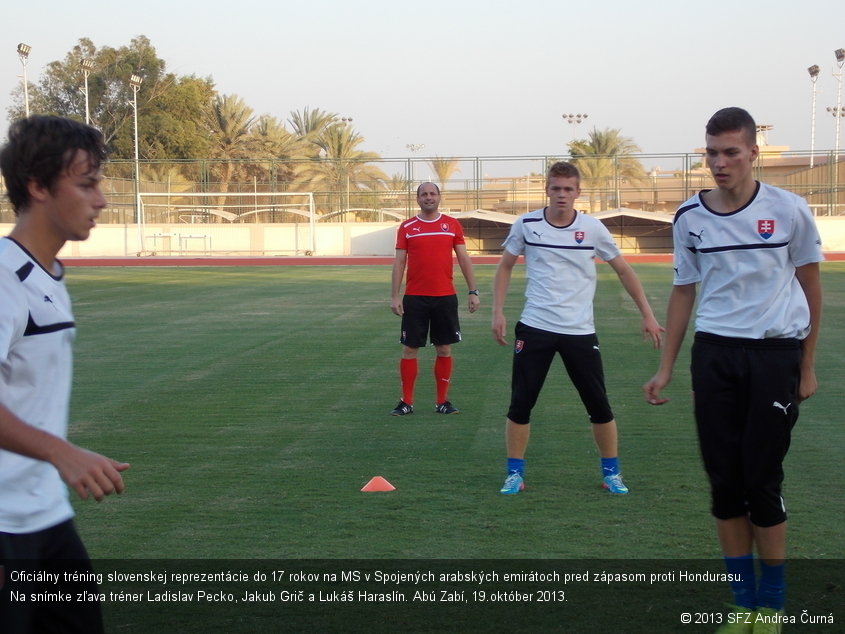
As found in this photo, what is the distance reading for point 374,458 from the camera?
7152mm

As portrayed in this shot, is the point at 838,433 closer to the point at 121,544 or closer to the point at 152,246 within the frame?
the point at 121,544

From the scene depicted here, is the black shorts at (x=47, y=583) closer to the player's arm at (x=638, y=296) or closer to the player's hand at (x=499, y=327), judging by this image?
the player's hand at (x=499, y=327)

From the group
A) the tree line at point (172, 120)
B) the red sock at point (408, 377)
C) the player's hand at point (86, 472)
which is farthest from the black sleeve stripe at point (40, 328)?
the tree line at point (172, 120)

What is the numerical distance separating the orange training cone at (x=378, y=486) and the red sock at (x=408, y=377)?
2742 millimetres

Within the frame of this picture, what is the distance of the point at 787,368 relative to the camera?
394 cm

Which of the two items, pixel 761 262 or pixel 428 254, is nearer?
pixel 761 262

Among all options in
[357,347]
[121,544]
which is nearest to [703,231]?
[121,544]

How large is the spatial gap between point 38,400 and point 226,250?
4786 cm

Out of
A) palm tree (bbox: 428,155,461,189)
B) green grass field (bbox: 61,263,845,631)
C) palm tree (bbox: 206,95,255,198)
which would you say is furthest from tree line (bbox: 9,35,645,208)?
green grass field (bbox: 61,263,845,631)

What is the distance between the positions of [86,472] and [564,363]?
413cm

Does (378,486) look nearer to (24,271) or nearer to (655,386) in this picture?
(655,386)

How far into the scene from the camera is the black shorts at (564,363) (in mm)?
6086

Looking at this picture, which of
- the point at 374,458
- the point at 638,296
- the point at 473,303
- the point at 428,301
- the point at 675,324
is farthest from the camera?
the point at 473,303

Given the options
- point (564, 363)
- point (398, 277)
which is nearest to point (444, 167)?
point (398, 277)
